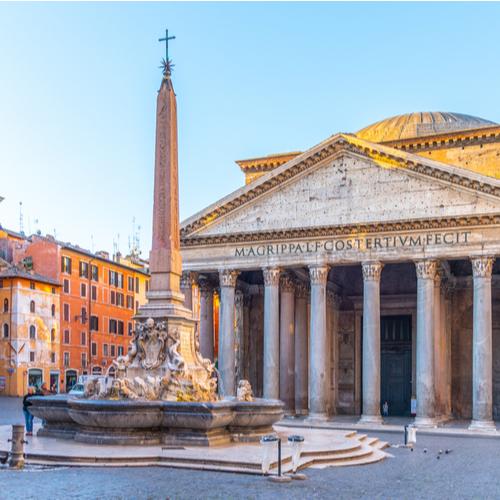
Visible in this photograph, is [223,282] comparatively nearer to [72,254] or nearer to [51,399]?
[51,399]

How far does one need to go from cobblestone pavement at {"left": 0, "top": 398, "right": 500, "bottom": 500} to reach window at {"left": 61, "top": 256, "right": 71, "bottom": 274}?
125ft

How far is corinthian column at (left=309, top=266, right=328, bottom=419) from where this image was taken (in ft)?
96.1

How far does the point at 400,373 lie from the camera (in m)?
36.2

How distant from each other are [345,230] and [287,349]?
558 centimetres

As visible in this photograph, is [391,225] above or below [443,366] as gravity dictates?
above

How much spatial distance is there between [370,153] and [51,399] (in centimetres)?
1741

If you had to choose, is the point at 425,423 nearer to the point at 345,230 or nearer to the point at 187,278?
the point at 345,230

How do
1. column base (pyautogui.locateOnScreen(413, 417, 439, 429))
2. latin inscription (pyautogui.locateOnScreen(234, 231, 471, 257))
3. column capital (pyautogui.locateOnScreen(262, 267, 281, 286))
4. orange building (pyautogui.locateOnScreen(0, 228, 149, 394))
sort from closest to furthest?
column base (pyautogui.locateOnScreen(413, 417, 439, 429)) < latin inscription (pyautogui.locateOnScreen(234, 231, 471, 257)) < column capital (pyautogui.locateOnScreen(262, 267, 281, 286)) < orange building (pyautogui.locateOnScreen(0, 228, 149, 394))

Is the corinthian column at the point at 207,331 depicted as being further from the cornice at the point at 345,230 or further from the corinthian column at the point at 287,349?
the cornice at the point at 345,230

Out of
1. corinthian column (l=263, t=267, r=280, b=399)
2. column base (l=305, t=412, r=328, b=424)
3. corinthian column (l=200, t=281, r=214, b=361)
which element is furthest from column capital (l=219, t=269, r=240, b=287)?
column base (l=305, t=412, r=328, b=424)

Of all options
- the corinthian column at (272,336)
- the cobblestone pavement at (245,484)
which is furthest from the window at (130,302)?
the cobblestone pavement at (245,484)

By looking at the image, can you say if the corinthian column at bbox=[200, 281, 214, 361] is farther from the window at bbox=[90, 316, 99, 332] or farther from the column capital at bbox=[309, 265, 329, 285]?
the window at bbox=[90, 316, 99, 332]

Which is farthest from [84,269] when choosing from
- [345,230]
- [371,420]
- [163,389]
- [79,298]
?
[163,389]

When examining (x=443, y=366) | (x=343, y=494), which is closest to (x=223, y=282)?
(x=443, y=366)
